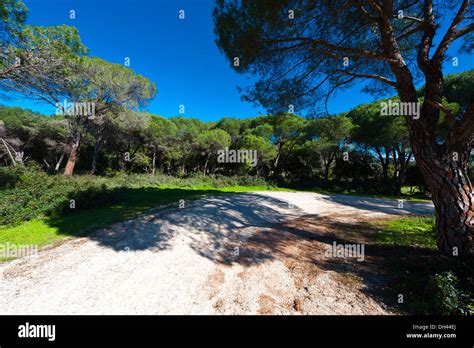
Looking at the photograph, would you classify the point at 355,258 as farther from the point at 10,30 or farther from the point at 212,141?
the point at 212,141

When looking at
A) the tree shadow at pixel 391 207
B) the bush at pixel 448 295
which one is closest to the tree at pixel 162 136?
the tree shadow at pixel 391 207

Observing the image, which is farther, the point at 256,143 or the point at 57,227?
the point at 256,143

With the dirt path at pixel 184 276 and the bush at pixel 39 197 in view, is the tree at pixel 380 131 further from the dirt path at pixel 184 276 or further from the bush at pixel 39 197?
the bush at pixel 39 197

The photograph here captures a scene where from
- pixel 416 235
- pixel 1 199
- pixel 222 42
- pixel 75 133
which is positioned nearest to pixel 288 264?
pixel 416 235

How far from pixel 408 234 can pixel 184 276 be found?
21.3ft

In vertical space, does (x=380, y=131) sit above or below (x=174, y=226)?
above

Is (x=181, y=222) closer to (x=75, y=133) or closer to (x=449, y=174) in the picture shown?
(x=449, y=174)

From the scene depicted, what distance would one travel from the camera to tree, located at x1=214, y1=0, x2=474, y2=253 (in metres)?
3.75

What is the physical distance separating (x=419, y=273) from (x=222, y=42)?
6976 mm

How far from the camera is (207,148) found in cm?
2616

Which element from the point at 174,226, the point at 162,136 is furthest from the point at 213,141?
the point at 174,226

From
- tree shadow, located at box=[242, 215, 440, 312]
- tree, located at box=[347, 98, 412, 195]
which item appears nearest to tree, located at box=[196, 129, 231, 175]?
tree, located at box=[347, 98, 412, 195]

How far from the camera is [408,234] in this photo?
575 cm

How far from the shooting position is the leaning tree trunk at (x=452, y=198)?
3664 mm
